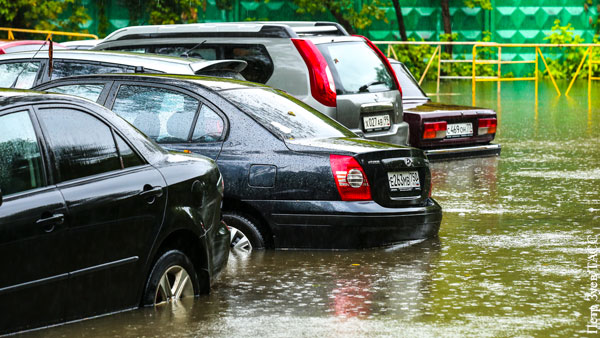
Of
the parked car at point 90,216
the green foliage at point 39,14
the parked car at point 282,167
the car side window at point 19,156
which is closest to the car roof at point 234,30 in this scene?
the parked car at point 282,167

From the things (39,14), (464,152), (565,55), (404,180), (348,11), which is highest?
(39,14)

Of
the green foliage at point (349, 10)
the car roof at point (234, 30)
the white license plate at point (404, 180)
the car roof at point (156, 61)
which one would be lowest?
the green foliage at point (349, 10)

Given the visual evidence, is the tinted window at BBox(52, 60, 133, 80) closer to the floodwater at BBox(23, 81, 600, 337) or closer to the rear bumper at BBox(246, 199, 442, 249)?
the rear bumper at BBox(246, 199, 442, 249)

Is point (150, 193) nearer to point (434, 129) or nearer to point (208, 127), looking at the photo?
point (208, 127)

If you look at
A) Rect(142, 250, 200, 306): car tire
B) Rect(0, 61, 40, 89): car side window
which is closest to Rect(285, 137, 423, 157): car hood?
Rect(142, 250, 200, 306): car tire

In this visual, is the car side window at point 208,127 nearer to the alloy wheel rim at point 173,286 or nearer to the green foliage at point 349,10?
the alloy wheel rim at point 173,286

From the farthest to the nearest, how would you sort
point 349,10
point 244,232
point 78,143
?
point 349,10
point 244,232
point 78,143

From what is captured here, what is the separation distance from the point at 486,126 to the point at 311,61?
14.6ft

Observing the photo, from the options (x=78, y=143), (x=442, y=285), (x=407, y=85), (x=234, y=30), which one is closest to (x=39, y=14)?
(x=407, y=85)

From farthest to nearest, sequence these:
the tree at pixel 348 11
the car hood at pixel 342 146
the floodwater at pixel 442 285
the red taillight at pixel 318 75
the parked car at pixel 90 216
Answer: the tree at pixel 348 11
the red taillight at pixel 318 75
the car hood at pixel 342 146
the floodwater at pixel 442 285
the parked car at pixel 90 216

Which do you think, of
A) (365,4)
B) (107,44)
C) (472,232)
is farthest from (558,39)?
(472,232)

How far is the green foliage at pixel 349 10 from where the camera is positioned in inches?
1467

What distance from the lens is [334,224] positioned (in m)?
8.67

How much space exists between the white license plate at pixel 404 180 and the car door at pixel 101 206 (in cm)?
272
